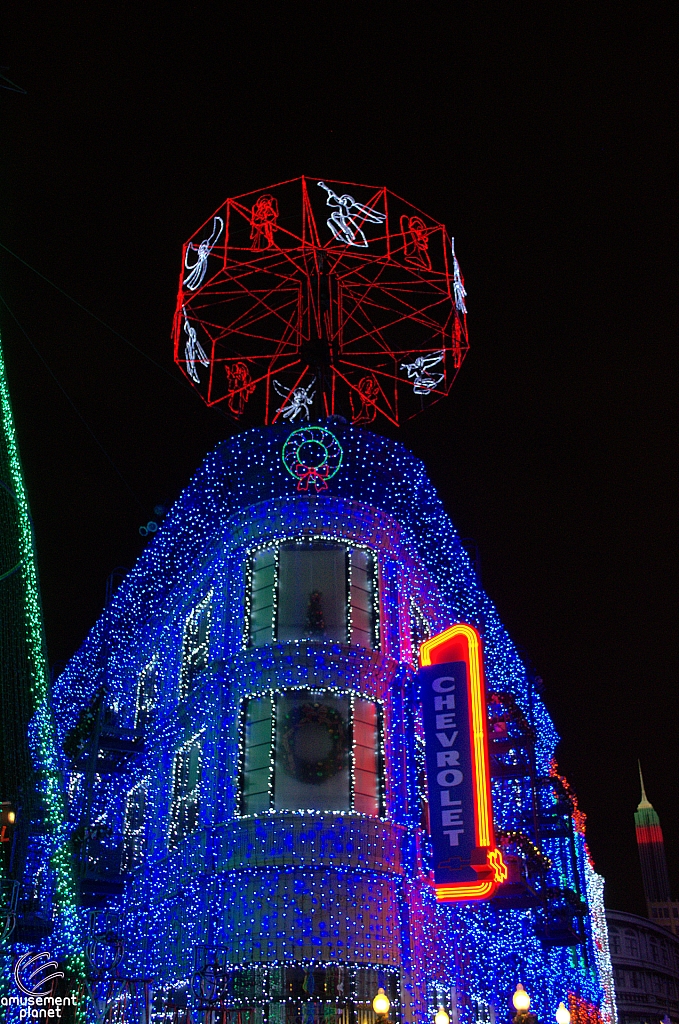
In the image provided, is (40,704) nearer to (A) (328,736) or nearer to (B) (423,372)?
(A) (328,736)

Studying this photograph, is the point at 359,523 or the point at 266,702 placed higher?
the point at 359,523

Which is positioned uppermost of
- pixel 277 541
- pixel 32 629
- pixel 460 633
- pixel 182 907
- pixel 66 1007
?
pixel 277 541

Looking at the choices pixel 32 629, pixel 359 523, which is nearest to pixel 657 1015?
pixel 359 523

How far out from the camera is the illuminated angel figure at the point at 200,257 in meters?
21.9

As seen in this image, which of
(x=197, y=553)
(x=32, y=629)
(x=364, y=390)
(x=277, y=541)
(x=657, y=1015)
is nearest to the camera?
(x=32, y=629)

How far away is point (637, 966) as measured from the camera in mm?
92812

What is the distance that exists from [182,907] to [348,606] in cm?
756

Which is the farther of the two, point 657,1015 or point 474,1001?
point 657,1015

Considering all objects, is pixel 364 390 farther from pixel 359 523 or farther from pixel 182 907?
pixel 182 907

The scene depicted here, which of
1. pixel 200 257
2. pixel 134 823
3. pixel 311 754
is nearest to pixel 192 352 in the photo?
pixel 200 257

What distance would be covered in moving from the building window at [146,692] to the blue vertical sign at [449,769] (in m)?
10.4

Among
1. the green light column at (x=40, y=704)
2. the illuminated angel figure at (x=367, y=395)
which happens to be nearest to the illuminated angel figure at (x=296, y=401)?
the illuminated angel figure at (x=367, y=395)

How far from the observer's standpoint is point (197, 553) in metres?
25.2

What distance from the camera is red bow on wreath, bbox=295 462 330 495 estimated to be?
22587 mm
